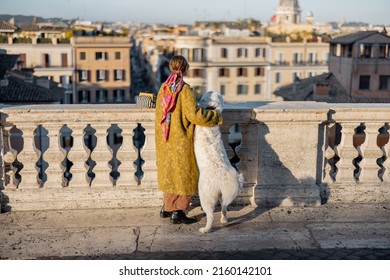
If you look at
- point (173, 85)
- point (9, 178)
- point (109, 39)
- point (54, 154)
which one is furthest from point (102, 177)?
point (109, 39)

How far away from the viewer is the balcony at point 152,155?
242 inches

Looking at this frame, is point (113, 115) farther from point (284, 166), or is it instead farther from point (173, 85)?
point (284, 166)

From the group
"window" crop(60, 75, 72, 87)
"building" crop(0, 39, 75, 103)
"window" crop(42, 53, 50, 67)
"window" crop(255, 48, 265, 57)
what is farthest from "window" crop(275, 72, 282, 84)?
"window" crop(42, 53, 50, 67)

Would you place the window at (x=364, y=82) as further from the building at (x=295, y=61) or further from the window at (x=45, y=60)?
the window at (x=45, y=60)

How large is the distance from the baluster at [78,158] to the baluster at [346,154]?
2738 millimetres

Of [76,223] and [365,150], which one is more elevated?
[365,150]

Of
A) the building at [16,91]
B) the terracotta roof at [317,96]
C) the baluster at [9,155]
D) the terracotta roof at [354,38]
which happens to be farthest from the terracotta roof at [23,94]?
the baluster at [9,155]

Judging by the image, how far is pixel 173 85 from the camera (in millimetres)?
Answer: 5629

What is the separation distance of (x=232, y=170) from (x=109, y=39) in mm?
62673

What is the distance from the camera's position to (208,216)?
5668 mm

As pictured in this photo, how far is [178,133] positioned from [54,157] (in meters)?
1.45

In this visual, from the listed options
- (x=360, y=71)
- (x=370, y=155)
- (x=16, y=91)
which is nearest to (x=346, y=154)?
(x=370, y=155)

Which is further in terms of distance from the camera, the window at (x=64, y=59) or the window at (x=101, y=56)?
the window at (x=101, y=56)

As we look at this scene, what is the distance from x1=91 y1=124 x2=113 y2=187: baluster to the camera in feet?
20.6
